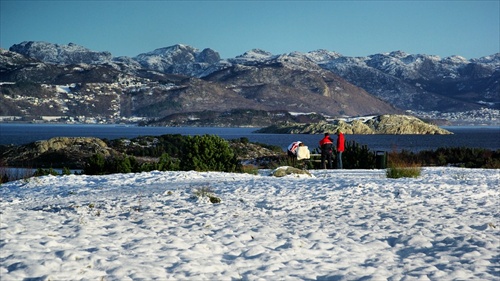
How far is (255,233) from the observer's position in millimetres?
10625

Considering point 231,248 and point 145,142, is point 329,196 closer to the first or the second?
point 231,248

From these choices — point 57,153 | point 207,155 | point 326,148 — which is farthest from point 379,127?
point 207,155

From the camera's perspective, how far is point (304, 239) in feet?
33.7

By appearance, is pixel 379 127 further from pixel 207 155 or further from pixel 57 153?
pixel 207 155

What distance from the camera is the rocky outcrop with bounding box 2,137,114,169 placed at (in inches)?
1565

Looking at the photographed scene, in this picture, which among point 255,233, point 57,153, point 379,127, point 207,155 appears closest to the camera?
point 255,233

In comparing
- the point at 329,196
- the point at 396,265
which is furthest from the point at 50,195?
the point at 396,265

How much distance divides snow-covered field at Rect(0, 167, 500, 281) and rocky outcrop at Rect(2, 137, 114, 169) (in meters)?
24.3

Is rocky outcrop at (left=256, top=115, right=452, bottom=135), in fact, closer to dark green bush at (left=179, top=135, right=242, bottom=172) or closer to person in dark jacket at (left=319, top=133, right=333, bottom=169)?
person in dark jacket at (left=319, top=133, right=333, bottom=169)

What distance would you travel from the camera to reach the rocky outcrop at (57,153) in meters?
39.8

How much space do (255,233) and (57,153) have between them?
113ft

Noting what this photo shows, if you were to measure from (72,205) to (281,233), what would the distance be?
5070 millimetres

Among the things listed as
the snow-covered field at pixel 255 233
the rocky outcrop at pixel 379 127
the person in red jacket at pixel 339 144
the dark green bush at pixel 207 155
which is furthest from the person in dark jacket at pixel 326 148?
the rocky outcrop at pixel 379 127

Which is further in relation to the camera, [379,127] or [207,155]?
[379,127]
